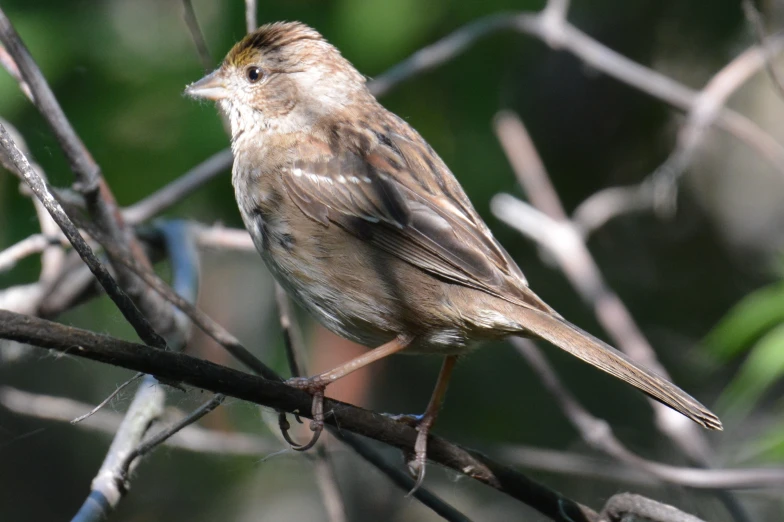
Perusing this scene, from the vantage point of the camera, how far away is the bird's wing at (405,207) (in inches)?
127

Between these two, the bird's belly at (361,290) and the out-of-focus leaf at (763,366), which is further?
the out-of-focus leaf at (763,366)

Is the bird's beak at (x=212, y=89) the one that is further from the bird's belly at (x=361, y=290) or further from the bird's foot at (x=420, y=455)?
the bird's foot at (x=420, y=455)

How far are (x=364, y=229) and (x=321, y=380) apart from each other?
0.74m

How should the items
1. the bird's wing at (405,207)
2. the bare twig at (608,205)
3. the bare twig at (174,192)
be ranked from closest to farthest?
the bird's wing at (405,207) < the bare twig at (174,192) < the bare twig at (608,205)

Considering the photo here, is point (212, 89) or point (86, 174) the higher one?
point (212, 89)

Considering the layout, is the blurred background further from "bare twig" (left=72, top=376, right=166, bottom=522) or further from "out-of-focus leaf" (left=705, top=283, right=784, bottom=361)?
"bare twig" (left=72, top=376, right=166, bottom=522)

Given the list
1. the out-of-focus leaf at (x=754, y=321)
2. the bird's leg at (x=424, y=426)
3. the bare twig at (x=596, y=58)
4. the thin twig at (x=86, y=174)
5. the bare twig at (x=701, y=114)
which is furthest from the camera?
the bare twig at (x=596, y=58)

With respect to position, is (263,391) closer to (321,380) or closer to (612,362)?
(321,380)

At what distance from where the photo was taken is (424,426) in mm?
3061

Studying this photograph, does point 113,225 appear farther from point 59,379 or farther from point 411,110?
point 59,379

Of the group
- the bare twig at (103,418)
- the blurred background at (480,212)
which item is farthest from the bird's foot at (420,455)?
the blurred background at (480,212)

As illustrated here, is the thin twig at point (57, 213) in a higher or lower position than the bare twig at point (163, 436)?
higher

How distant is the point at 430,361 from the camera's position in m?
6.19

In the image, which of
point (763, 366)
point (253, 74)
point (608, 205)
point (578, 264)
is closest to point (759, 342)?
point (763, 366)
